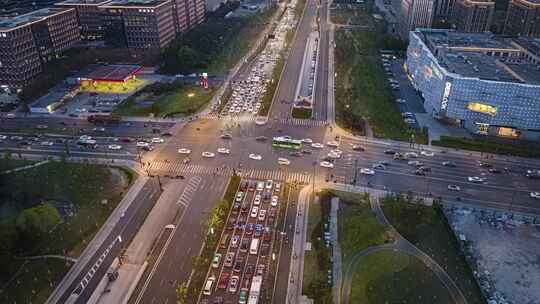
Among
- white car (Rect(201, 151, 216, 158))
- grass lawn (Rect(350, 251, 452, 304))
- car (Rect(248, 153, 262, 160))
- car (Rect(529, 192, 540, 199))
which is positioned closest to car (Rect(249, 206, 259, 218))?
car (Rect(248, 153, 262, 160))

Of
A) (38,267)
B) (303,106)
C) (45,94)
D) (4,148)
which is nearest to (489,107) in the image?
(303,106)

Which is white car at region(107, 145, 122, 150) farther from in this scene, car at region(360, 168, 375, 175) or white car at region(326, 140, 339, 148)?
car at region(360, 168, 375, 175)

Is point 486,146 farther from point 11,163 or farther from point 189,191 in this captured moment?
point 11,163

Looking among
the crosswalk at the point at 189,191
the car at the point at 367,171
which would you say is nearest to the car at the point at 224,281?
the crosswalk at the point at 189,191

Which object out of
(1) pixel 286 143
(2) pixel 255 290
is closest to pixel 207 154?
(1) pixel 286 143

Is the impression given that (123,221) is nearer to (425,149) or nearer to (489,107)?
(425,149)

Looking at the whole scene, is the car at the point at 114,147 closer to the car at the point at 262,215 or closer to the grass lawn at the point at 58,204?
the grass lawn at the point at 58,204
